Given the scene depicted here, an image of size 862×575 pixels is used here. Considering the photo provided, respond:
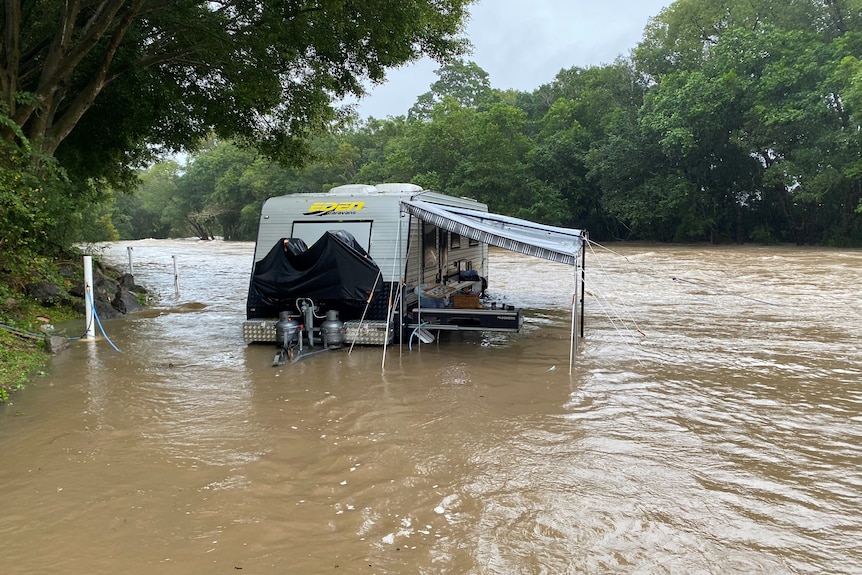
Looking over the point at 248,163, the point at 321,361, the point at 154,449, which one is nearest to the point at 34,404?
the point at 154,449

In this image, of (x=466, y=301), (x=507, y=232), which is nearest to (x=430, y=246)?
(x=466, y=301)

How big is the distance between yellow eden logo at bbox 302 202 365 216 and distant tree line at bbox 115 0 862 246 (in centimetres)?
2196

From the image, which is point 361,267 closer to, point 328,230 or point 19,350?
point 328,230

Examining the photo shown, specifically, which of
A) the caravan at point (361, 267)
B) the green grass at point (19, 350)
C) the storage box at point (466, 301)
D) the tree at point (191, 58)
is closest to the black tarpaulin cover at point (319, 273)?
the caravan at point (361, 267)

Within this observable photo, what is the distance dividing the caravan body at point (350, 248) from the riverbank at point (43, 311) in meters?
3.11

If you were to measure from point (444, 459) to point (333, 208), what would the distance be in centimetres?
628

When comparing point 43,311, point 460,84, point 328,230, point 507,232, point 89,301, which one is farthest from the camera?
point 460,84

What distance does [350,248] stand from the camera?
9602mm

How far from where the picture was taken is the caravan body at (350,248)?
9.69 metres

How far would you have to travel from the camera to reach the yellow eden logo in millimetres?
10406

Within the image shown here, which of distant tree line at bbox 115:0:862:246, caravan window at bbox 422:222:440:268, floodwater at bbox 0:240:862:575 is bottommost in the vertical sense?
floodwater at bbox 0:240:862:575

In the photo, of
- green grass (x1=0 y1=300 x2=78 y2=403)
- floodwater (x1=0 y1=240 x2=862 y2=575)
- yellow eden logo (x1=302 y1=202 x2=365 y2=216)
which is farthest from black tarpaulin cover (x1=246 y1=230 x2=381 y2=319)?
green grass (x1=0 y1=300 x2=78 y2=403)

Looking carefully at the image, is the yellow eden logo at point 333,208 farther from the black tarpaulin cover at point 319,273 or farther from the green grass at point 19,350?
the green grass at point 19,350

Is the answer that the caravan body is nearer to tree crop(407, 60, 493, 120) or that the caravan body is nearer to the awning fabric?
the awning fabric
